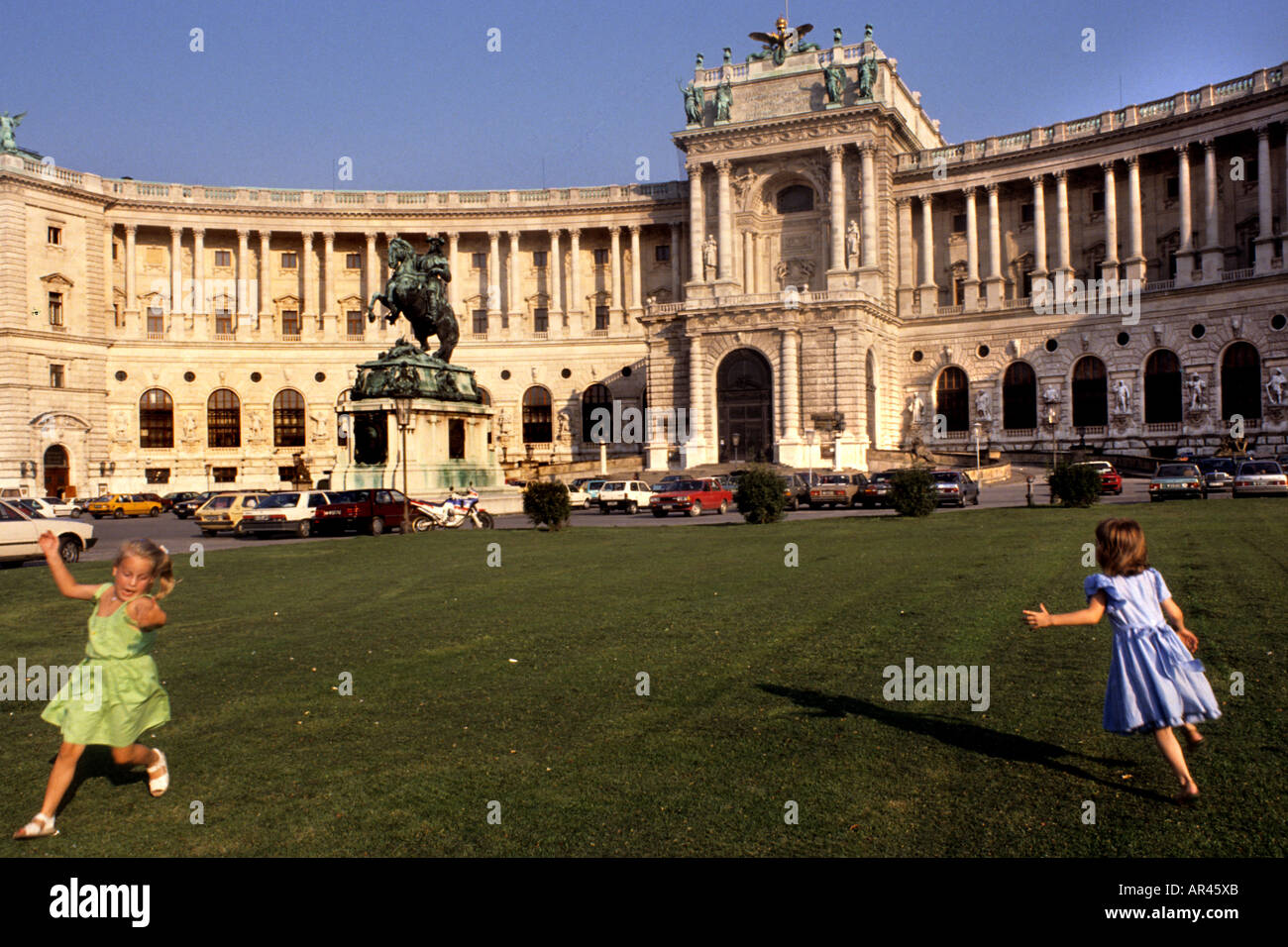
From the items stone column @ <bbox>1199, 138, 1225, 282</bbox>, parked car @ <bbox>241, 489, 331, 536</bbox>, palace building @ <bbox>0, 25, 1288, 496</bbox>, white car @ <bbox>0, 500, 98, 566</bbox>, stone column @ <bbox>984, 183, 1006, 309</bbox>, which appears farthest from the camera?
stone column @ <bbox>984, 183, 1006, 309</bbox>

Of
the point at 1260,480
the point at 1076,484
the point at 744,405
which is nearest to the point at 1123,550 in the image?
the point at 1076,484

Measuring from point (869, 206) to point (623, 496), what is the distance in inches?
1362

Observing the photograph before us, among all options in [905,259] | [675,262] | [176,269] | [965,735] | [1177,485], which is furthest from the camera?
[675,262]

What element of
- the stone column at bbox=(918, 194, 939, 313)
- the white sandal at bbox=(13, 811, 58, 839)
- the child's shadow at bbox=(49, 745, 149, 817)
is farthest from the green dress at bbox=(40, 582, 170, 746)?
the stone column at bbox=(918, 194, 939, 313)

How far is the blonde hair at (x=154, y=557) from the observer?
7.23 metres

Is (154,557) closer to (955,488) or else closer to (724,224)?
(955,488)

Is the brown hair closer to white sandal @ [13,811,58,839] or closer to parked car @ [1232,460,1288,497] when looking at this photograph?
white sandal @ [13,811,58,839]

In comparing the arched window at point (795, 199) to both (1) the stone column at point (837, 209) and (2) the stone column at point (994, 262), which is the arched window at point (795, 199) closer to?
(1) the stone column at point (837, 209)

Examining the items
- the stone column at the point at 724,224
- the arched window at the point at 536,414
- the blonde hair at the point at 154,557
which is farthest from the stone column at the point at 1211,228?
the blonde hair at the point at 154,557

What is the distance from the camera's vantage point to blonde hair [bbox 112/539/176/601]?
723cm

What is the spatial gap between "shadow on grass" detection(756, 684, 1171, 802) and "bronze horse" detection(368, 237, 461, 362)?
3124cm

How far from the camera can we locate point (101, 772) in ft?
27.0

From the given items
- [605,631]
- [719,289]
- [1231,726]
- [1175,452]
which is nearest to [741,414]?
[719,289]
